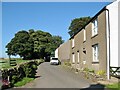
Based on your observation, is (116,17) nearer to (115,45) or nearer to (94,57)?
(115,45)

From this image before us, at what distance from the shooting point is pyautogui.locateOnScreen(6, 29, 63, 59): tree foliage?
82.4 meters

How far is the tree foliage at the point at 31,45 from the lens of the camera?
270 ft

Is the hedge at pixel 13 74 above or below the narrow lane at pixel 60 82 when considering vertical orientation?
above

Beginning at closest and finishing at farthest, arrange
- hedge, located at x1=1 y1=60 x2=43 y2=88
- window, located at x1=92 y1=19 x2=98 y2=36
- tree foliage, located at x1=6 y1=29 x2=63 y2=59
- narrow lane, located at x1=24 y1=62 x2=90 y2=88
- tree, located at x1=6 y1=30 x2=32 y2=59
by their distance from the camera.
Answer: hedge, located at x1=1 y1=60 x2=43 y2=88 → narrow lane, located at x1=24 y1=62 x2=90 y2=88 → window, located at x1=92 y1=19 x2=98 y2=36 → tree, located at x1=6 y1=30 x2=32 y2=59 → tree foliage, located at x1=6 y1=29 x2=63 y2=59

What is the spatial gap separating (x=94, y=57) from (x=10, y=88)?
1251 cm

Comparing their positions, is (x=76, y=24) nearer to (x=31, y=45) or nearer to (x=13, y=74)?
(x=31, y=45)

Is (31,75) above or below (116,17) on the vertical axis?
below

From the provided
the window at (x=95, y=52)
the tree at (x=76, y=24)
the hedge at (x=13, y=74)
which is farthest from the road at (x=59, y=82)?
the tree at (x=76, y=24)

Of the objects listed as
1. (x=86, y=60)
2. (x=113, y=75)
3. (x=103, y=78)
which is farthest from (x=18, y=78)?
(x=86, y=60)

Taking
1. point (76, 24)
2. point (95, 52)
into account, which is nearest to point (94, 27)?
point (95, 52)

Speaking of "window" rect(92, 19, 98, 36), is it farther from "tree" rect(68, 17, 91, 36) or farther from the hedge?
"tree" rect(68, 17, 91, 36)

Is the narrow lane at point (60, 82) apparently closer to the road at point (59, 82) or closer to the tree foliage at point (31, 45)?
the road at point (59, 82)

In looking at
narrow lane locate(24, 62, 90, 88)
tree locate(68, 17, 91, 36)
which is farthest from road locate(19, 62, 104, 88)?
tree locate(68, 17, 91, 36)

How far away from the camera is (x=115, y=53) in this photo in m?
21.3
